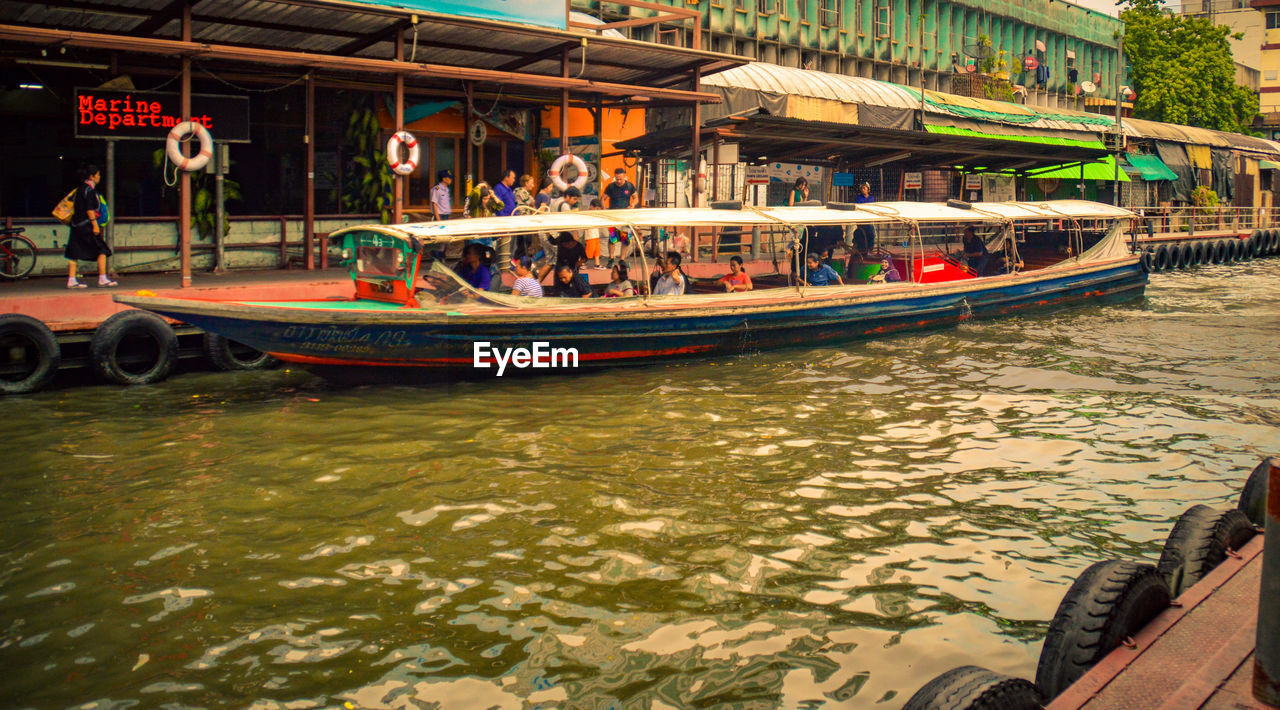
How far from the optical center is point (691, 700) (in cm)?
446

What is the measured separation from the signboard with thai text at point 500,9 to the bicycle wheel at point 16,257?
5574 mm

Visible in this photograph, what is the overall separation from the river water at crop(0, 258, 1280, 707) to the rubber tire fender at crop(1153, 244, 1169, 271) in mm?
17548

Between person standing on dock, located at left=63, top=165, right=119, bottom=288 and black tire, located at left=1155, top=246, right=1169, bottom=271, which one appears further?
black tire, located at left=1155, top=246, right=1169, bottom=271

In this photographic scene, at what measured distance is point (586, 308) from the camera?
11.3m

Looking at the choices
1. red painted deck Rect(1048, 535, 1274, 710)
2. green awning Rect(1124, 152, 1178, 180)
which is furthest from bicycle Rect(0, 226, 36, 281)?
green awning Rect(1124, 152, 1178, 180)

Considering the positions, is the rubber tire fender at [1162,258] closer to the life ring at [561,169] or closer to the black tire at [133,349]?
the life ring at [561,169]

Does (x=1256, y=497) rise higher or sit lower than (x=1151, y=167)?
lower

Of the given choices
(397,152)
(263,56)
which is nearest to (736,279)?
(397,152)

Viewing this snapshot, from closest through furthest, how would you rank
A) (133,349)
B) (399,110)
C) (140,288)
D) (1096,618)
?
(1096,618) → (133,349) → (140,288) → (399,110)

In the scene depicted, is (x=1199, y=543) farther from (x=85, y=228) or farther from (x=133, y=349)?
(x=85, y=228)

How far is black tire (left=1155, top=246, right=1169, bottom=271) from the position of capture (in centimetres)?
2723

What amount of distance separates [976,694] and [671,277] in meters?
9.93

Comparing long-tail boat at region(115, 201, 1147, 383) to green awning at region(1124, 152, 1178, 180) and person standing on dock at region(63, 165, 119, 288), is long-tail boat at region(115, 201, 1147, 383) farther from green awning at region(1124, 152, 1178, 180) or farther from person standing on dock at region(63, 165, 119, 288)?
green awning at region(1124, 152, 1178, 180)

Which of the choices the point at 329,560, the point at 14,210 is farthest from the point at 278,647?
the point at 14,210
